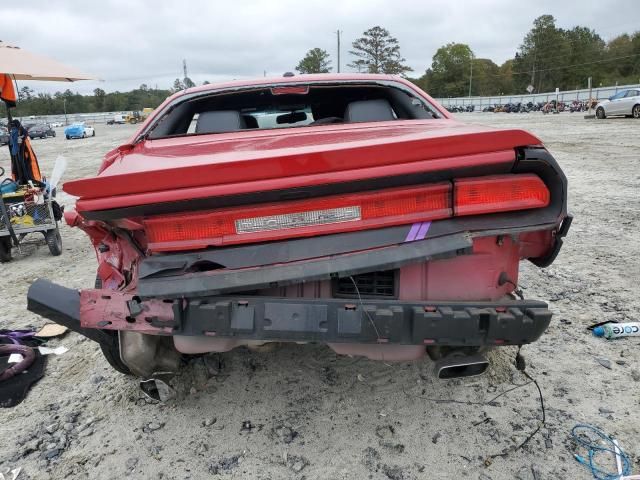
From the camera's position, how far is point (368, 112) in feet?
10.5

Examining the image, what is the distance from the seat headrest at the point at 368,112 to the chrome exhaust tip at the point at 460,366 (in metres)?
1.70

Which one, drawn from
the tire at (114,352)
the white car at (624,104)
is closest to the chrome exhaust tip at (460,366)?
the tire at (114,352)

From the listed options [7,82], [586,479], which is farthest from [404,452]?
[7,82]

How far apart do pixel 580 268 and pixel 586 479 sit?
2.92 meters

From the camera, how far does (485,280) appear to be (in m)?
2.10

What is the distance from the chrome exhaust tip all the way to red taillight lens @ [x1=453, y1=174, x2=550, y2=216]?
0.65 m

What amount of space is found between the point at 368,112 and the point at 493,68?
102 m

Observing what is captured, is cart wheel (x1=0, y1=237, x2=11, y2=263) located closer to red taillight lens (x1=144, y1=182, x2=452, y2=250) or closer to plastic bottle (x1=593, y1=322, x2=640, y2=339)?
red taillight lens (x1=144, y1=182, x2=452, y2=250)

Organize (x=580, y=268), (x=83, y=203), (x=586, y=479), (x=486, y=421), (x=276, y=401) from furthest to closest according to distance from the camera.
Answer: (x=580, y=268), (x=276, y=401), (x=486, y=421), (x=586, y=479), (x=83, y=203)

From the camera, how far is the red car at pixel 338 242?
72.7 inches

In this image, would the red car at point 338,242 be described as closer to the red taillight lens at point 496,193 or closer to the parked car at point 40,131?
the red taillight lens at point 496,193

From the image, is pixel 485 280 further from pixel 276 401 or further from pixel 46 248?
pixel 46 248

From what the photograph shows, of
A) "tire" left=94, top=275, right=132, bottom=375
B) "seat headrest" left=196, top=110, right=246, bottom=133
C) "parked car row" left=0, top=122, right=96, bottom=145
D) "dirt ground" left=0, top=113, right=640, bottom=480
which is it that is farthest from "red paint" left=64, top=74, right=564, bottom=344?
"parked car row" left=0, top=122, right=96, bottom=145

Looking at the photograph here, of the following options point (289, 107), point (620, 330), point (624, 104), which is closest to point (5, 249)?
point (289, 107)
